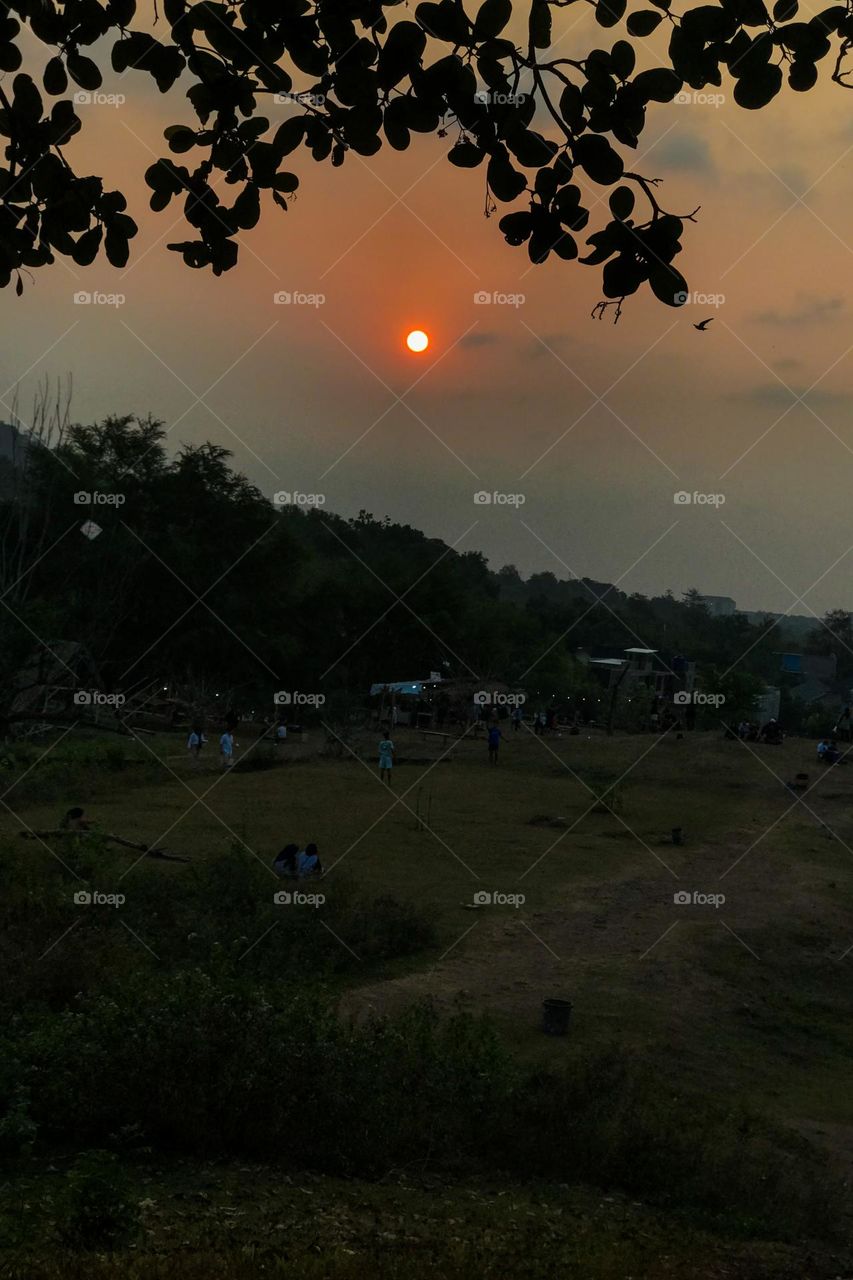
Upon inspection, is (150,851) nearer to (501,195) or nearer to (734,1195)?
(734,1195)

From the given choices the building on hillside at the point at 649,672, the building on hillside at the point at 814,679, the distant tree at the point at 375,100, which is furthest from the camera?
the building on hillside at the point at 814,679

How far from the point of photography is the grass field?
10688 mm

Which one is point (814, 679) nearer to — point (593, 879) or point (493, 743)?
point (493, 743)

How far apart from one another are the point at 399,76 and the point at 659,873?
16.2m

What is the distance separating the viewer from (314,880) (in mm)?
15102

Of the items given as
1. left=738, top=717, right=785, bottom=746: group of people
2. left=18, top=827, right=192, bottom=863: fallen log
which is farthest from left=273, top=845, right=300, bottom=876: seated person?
left=738, top=717, right=785, bottom=746: group of people

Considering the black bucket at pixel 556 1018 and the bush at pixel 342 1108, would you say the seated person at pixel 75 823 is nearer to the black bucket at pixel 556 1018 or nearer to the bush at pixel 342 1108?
the black bucket at pixel 556 1018

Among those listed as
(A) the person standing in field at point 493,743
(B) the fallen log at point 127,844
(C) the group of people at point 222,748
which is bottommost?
(B) the fallen log at point 127,844

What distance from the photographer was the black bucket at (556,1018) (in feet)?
34.3

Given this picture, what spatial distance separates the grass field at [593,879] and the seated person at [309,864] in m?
0.21

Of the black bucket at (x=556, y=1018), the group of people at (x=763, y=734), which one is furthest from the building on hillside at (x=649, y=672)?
the black bucket at (x=556, y=1018)

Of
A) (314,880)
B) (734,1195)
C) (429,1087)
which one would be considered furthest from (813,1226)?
(314,880)

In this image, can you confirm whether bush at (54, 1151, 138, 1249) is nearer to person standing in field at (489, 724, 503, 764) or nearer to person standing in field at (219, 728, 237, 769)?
person standing in field at (219, 728, 237, 769)

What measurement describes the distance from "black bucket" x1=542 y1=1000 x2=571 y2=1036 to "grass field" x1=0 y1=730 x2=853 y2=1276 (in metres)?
0.12
